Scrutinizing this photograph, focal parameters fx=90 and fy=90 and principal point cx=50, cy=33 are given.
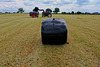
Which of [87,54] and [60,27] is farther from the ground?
[60,27]

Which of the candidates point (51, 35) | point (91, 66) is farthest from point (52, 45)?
point (91, 66)

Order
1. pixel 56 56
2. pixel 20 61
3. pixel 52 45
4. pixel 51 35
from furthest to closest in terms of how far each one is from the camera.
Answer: pixel 52 45, pixel 51 35, pixel 56 56, pixel 20 61

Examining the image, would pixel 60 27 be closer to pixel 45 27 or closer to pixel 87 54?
pixel 45 27

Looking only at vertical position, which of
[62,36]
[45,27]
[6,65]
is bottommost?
[6,65]

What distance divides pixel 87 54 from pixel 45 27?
2.37 metres

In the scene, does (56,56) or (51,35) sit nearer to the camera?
(56,56)

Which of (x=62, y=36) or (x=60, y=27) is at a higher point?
(x=60, y=27)

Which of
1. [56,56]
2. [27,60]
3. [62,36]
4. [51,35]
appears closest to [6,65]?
[27,60]

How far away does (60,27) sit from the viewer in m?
4.69

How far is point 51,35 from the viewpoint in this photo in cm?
461

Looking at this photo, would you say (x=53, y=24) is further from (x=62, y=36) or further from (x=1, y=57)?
(x=1, y=57)

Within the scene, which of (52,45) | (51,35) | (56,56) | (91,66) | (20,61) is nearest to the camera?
(91,66)

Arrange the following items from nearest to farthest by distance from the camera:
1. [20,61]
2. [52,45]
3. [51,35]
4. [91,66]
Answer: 1. [91,66]
2. [20,61]
3. [51,35]
4. [52,45]

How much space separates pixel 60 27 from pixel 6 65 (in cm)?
294
